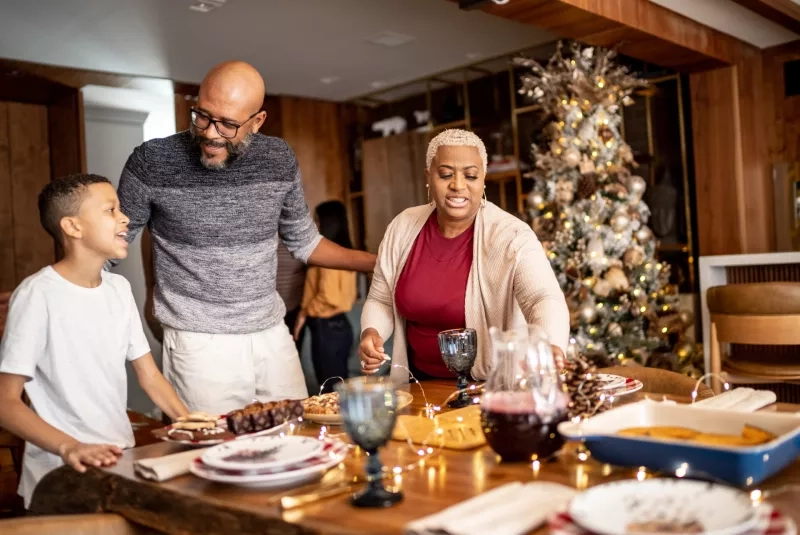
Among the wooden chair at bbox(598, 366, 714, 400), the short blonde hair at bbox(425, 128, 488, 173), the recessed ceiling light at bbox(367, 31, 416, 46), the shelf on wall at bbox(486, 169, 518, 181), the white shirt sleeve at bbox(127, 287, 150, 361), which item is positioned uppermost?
the recessed ceiling light at bbox(367, 31, 416, 46)

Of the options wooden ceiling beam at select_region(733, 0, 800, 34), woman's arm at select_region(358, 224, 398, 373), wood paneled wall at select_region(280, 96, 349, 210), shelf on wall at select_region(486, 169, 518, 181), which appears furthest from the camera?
wood paneled wall at select_region(280, 96, 349, 210)

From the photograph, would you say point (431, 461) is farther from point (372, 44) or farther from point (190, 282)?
point (372, 44)

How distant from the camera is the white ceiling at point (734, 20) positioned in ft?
14.9

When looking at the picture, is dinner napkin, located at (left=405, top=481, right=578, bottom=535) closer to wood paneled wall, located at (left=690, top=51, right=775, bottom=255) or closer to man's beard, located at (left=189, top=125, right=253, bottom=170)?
man's beard, located at (left=189, top=125, right=253, bottom=170)

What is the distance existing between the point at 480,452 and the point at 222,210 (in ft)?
3.81

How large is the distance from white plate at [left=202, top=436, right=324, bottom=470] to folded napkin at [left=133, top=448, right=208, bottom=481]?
1.9 inches

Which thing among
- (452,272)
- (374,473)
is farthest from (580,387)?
(452,272)

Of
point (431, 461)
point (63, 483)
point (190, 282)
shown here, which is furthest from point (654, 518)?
point (190, 282)

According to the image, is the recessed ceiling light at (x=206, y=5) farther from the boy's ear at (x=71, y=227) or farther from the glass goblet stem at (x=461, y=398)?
the glass goblet stem at (x=461, y=398)

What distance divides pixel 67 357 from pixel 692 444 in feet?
4.24

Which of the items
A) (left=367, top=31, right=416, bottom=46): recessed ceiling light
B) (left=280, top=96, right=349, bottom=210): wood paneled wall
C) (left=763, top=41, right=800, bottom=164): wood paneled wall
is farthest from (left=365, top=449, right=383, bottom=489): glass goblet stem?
(left=280, top=96, right=349, bottom=210): wood paneled wall

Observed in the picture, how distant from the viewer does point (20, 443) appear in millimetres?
2822

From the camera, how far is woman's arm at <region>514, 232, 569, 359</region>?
1.91 metres

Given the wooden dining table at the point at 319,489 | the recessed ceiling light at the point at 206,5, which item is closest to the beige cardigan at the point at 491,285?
the wooden dining table at the point at 319,489
